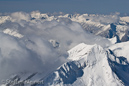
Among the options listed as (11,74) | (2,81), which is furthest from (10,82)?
(11,74)

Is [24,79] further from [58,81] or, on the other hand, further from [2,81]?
[58,81]

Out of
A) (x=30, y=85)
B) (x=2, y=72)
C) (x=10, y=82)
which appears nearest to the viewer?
(x=10, y=82)

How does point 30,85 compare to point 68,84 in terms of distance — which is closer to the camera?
point 30,85

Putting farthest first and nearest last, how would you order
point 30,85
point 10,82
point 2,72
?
point 2,72 → point 30,85 → point 10,82

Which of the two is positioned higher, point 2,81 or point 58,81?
point 2,81

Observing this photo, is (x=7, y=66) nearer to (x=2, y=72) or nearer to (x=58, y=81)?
(x=2, y=72)

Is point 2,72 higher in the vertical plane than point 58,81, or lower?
higher

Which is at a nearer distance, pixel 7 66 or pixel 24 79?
pixel 24 79

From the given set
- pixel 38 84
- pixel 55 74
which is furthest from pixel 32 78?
pixel 55 74

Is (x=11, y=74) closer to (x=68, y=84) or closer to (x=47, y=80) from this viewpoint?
(x=47, y=80)
